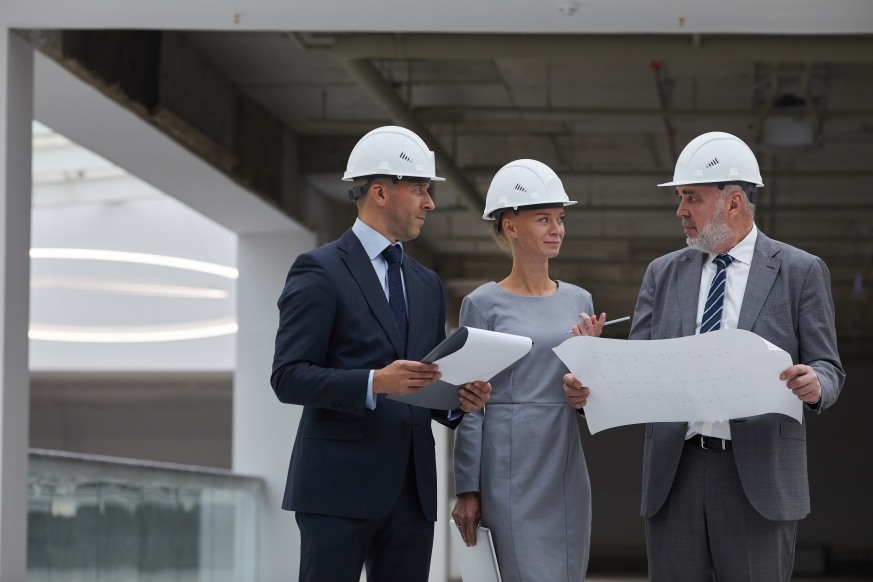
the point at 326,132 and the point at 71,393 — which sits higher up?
the point at 326,132

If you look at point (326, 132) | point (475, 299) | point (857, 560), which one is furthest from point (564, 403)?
point (857, 560)

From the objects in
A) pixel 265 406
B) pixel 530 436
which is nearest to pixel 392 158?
pixel 530 436

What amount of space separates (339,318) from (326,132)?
25.4ft

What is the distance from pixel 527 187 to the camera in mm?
3498

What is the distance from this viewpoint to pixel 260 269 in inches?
425

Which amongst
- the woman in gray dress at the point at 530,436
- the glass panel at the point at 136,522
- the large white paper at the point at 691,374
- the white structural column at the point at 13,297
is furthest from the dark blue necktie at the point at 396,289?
the glass panel at the point at 136,522

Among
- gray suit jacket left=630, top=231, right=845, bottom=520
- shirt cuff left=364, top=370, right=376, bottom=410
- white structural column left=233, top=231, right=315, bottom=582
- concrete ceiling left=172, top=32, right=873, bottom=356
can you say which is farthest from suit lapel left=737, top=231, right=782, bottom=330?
white structural column left=233, top=231, right=315, bottom=582

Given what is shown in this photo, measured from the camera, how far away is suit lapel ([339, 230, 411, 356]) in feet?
10.2

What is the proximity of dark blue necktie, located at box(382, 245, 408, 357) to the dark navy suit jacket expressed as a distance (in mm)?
27

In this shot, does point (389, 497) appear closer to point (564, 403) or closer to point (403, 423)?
point (403, 423)

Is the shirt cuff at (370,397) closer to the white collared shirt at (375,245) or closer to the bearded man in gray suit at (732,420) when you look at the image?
the white collared shirt at (375,245)

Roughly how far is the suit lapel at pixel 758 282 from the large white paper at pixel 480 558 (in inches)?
32.5

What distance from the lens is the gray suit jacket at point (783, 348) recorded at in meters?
3.08

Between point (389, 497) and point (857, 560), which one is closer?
point (389, 497)
